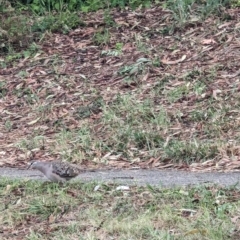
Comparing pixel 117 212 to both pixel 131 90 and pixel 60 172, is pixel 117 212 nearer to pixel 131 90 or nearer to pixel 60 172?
pixel 60 172

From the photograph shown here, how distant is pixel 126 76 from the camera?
30.0 feet

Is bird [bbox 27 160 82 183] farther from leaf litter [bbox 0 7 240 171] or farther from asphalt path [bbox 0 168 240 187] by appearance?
leaf litter [bbox 0 7 240 171]

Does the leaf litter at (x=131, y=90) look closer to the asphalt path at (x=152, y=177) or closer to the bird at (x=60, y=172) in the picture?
the asphalt path at (x=152, y=177)

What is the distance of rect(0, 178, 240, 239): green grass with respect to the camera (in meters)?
4.87

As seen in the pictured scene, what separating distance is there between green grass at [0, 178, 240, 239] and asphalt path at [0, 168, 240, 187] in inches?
11.5

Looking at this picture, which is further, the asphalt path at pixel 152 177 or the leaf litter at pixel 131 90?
the leaf litter at pixel 131 90

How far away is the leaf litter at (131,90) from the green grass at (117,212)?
4.17ft

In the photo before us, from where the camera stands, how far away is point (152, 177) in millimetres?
6438

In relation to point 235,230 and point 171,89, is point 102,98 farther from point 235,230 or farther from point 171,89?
point 235,230

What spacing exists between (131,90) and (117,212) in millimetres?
3623

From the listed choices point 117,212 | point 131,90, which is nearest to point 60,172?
point 117,212

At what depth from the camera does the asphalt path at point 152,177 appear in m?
6.05

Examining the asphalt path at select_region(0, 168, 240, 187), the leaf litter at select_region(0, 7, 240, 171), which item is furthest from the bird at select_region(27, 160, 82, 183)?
the leaf litter at select_region(0, 7, 240, 171)

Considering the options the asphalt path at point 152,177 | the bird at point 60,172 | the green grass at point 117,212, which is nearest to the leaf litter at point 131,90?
the asphalt path at point 152,177
